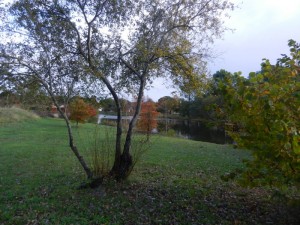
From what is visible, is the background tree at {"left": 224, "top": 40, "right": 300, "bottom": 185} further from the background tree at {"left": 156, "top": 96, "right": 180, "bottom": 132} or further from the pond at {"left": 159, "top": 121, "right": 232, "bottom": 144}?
the pond at {"left": 159, "top": 121, "right": 232, "bottom": 144}

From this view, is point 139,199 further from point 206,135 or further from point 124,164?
point 206,135

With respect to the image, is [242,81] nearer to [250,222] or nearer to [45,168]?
[250,222]

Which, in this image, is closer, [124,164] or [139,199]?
[139,199]

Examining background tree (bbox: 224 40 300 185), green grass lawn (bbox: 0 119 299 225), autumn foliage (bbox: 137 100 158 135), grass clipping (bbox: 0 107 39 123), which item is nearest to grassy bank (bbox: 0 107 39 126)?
grass clipping (bbox: 0 107 39 123)

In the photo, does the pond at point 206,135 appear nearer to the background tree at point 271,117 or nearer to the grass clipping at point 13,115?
the grass clipping at point 13,115

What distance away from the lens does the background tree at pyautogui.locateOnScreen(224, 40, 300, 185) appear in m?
3.75

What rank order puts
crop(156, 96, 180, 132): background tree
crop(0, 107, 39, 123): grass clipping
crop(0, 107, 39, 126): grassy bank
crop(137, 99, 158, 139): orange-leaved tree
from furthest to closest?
crop(0, 107, 39, 123): grass clipping
crop(0, 107, 39, 126): grassy bank
crop(137, 99, 158, 139): orange-leaved tree
crop(156, 96, 180, 132): background tree

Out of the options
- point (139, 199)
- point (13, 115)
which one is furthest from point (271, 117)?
point (13, 115)

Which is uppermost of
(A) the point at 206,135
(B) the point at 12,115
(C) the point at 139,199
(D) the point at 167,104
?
(D) the point at 167,104

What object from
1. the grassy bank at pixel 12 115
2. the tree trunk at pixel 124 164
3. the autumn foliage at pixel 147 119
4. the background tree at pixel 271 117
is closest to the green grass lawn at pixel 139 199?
the tree trunk at pixel 124 164

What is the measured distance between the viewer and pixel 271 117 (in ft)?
13.2

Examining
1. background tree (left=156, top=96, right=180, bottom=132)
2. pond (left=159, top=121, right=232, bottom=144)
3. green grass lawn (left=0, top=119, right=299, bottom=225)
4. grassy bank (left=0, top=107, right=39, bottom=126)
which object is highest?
background tree (left=156, top=96, right=180, bottom=132)

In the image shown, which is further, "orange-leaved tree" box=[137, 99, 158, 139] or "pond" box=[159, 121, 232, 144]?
"pond" box=[159, 121, 232, 144]

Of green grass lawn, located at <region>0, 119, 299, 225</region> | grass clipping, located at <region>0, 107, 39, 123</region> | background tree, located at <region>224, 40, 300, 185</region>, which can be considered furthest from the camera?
grass clipping, located at <region>0, 107, 39, 123</region>
